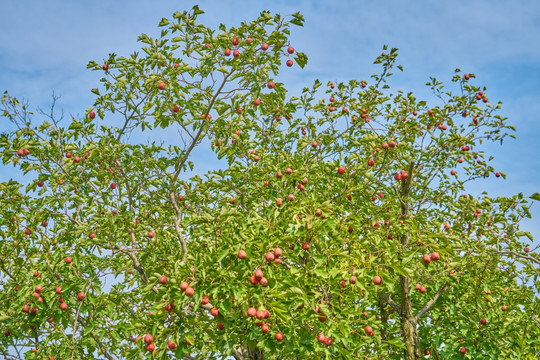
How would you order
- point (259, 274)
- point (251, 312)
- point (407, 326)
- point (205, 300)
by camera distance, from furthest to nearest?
1. point (407, 326)
2. point (205, 300)
3. point (259, 274)
4. point (251, 312)

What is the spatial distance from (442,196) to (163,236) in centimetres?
660

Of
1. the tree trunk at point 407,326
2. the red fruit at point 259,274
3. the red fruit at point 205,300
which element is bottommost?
the red fruit at point 205,300

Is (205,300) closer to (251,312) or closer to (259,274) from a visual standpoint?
(251,312)

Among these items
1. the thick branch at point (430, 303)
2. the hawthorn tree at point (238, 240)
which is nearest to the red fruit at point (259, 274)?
the hawthorn tree at point (238, 240)

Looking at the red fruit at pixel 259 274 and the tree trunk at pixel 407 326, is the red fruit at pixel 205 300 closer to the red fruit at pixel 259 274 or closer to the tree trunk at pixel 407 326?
the red fruit at pixel 259 274

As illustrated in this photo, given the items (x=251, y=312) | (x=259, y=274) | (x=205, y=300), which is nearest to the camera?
(x=251, y=312)

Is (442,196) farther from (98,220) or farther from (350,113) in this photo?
(98,220)

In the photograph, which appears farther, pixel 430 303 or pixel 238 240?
pixel 430 303

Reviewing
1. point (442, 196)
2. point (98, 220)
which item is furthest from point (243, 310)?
point (442, 196)

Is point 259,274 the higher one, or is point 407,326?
point 407,326

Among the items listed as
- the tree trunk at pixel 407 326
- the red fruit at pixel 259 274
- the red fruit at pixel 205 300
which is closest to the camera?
the red fruit at pixel 259 274

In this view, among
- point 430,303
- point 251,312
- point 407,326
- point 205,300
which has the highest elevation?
point 430,303

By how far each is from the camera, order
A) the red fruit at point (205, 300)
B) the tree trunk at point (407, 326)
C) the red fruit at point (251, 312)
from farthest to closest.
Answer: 1. the tree trunk at point (407, 326)
2. the red fruit at point (205, 300)
3. the red fruit at point (251, 312)

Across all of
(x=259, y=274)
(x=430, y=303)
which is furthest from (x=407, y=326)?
(x=259, y=274)
